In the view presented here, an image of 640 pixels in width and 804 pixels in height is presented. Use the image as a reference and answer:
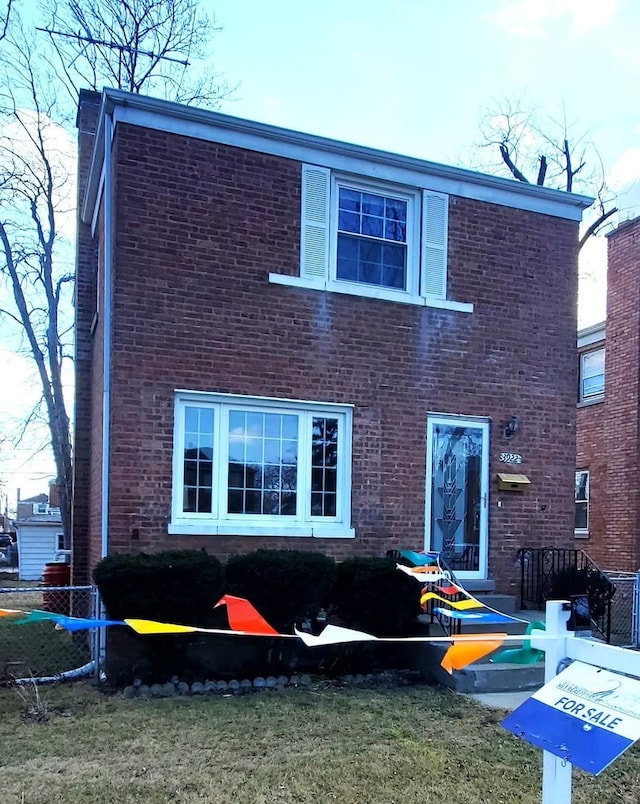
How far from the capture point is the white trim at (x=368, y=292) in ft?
27.6

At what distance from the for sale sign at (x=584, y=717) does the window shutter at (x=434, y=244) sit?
22.7 ft

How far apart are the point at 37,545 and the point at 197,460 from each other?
18.7m

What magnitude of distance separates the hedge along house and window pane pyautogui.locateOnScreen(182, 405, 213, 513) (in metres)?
0.02

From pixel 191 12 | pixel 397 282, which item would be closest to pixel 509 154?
pixel 191 12

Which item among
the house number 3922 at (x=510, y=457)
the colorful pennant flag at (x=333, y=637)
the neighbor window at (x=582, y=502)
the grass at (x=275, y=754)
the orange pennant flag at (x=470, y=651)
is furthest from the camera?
the neighbor window at (x=582, y=502)

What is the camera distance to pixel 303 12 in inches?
455

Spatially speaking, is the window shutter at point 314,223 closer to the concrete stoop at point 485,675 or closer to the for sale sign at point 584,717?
the concrete stoop at point 485,675

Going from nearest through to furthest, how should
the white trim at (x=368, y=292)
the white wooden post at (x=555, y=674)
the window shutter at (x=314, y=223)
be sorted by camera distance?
1. the white wooden post at (x=555, y=674)
2. the white trim at (x=368, y=292)
3. the window shutter at (x=314, y=223)

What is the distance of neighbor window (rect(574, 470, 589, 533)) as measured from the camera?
15.6m

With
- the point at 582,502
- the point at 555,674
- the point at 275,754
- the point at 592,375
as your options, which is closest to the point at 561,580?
the point at 275,754

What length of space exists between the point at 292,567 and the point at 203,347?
263 cm

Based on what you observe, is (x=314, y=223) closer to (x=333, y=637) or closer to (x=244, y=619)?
(x=244, y=619)

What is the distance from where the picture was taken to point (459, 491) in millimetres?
9211

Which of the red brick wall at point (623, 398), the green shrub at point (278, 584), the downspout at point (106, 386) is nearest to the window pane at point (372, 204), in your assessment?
the downspout at point (106, 386)
